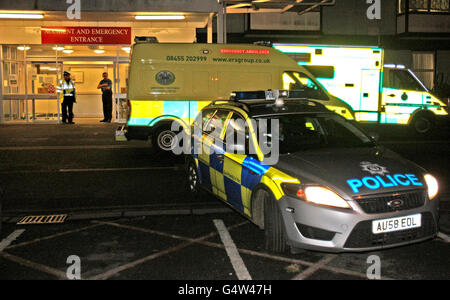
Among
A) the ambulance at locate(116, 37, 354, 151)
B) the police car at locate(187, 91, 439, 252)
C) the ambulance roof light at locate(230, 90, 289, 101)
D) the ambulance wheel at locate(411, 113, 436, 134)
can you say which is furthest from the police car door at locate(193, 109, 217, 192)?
the ambulance wheel at locate(411, 113, 436, 134)

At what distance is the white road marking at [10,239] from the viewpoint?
5.33 meters

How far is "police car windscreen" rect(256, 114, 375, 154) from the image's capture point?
18.4 feet

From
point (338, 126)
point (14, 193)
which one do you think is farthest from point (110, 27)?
point (338, 126)

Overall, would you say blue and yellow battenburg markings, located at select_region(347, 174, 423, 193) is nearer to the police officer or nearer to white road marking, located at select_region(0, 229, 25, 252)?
white road marking, located at select_region(0, 229, 25, 252)

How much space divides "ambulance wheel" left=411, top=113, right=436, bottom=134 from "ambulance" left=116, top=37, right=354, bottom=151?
4820 millimetres

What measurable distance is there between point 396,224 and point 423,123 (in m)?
12.8

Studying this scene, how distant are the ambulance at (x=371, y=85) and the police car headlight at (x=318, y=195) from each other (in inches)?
371

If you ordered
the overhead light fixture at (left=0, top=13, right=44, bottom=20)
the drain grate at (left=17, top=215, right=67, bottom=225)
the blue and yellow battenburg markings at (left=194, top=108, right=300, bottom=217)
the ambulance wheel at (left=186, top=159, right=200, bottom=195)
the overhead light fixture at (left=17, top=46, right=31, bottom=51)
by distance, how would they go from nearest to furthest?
the blue and yellow battenburg markings at (left=194, top=108, right=300, bottom=217), the drain grate at (left=17, top=215, right=67, bottom=225), the ambulance wheel at (left=186, top=159, right=200, bottom=195), the overhead light fixture at (left=0, top=13, right=44, bottom=20), the overhead light fixture at (left=17, top=46, right=31, bottom=51)

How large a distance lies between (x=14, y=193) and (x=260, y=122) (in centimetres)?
434

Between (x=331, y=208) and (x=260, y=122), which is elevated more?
(x=260, y=122)

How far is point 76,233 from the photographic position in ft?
18.9

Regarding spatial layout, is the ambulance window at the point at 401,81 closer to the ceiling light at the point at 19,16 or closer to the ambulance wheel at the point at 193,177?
the ambulance wheel at the point at 193,177

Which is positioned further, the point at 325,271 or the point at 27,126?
A: the point at 27,126
